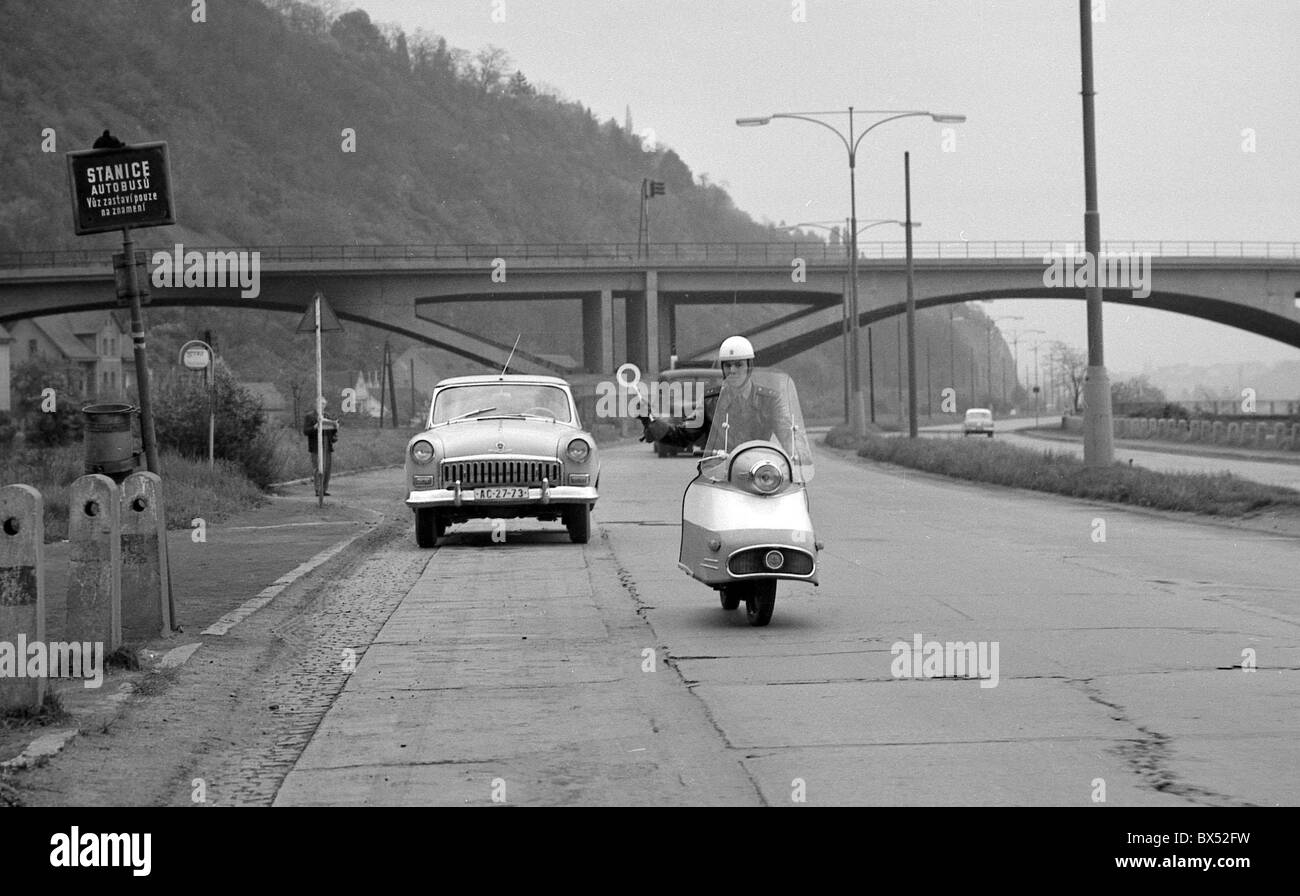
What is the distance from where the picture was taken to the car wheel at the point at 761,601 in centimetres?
1059

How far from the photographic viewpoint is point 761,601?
10625mm

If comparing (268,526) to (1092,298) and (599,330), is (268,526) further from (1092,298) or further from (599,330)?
(599,330)

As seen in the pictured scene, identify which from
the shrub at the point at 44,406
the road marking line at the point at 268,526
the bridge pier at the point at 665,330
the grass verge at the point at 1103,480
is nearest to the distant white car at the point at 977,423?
the bridge pier at the point at 665,330

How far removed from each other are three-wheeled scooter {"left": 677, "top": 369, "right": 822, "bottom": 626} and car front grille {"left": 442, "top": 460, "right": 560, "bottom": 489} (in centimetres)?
620

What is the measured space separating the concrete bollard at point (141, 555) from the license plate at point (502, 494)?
7.12 metres

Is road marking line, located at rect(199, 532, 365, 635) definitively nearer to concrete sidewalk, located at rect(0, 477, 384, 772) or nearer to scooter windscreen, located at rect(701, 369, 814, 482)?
concrete sidewalk, located at rect(0, 477, 384, 772)

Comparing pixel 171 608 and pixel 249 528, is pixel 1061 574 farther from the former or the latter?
pixel 249 528

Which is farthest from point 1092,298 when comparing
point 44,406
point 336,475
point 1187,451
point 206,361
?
point 44,406

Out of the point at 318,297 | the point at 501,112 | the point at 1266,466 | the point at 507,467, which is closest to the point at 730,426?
the point at 507,467

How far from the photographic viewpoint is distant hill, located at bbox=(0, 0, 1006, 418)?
5595 inches

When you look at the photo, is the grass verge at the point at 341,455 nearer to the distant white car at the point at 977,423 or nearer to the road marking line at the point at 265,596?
the road marking line at the point at 265,596

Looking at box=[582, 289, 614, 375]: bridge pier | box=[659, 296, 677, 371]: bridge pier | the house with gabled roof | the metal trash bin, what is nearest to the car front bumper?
the metal trash bin

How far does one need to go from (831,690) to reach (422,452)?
9.84 metres
